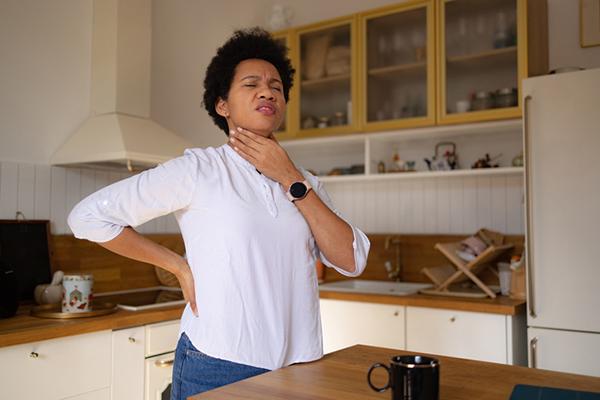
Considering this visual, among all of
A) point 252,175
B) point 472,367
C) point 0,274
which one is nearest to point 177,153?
point 0,274

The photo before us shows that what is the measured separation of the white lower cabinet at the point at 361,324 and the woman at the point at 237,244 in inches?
57.6

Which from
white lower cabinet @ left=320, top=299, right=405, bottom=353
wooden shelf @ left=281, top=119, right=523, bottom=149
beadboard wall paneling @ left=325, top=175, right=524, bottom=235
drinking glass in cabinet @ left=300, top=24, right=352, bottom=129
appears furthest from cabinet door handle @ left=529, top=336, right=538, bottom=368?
drinking glass in cabinet @ left=300, top=24, right=352, bottom=129

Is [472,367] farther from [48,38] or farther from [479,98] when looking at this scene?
[48,38]

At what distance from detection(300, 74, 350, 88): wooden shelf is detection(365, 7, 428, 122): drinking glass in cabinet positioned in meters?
0.15

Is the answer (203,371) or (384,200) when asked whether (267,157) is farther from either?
(384,200)

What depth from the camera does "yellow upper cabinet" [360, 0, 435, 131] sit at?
120 inches

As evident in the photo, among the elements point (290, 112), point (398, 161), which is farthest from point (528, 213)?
point (290, 112)

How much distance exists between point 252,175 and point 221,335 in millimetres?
353

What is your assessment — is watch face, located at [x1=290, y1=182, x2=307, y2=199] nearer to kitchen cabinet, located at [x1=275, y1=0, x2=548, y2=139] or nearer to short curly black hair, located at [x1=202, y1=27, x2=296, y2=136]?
short curly black hair, located at [x1=202, y1=27, x2=296, y2=136]

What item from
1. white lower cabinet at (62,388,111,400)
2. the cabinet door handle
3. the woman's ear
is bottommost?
white lower cabinet at (62,388,111,400)

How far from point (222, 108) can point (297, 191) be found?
35 cm

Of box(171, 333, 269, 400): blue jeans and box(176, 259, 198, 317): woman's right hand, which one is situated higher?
box(176, 259, 198, 317): woman's right hand

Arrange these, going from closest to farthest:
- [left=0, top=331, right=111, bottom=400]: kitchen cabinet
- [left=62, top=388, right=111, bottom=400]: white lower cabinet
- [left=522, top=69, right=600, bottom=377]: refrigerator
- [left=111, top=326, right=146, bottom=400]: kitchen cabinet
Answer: [left=0, top=331, right=111, bottom=400]: kitchen cabinet < [left=62, top=388, right=111, bottom=400]: white lower cabinet < [left=111, top=326, right=146, bottom=400]: kitchen cabinet < [left=522, top=69, right=600, bottom=377]: refrigerator

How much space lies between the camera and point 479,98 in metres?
2.91
